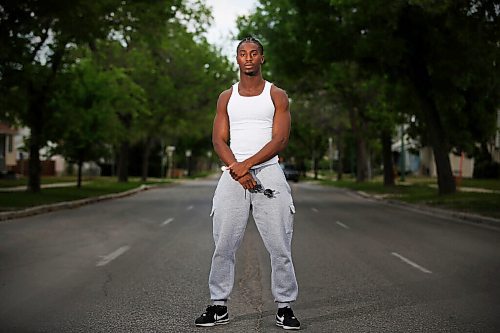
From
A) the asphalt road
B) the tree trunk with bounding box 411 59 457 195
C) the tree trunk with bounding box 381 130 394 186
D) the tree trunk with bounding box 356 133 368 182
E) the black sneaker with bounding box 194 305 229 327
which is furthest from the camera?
the tree trunk with bounding box 356 133 368 182

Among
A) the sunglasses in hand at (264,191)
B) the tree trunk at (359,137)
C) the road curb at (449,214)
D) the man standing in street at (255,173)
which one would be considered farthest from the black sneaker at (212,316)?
the tree trunk at (359,137)

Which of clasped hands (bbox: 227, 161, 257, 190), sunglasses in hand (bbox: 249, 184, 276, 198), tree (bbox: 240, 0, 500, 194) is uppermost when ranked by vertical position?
tree (bbox: 240, 0, 500, 194)

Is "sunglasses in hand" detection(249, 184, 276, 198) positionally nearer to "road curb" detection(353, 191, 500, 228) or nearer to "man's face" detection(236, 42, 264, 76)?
"man's face" detection(236, 42, 264, 76)

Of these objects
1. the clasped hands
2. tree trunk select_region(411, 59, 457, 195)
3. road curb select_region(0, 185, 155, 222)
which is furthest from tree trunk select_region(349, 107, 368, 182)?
the clasped hands

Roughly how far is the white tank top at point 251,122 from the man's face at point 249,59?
18cm

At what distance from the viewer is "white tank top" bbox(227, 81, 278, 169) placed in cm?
570

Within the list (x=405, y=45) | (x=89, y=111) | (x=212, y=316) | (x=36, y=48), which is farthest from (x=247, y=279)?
(x=89, y=111)

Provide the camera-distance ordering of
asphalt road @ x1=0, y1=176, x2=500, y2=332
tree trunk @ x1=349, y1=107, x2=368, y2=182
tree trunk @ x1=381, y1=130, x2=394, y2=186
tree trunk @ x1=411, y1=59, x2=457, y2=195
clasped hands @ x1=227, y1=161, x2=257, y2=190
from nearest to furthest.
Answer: clasped hands @ x1=227, y1=161, x2=257, y2=190
asphalt road @ x1=0, y1=176, x2=500, y2=332
tree trunk @ x1=411, y1=59, x2=457, y2=195
tree trunk @ x1=381, y1=130, x2=394, y2=186
tree trunk @ x1=349, y1=107, x2=368, y2=182

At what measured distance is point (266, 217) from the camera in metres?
5.70

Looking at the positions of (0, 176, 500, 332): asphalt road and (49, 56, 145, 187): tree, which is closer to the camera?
(0, 176, 500, 332): asphalt road

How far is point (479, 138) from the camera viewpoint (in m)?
37.8

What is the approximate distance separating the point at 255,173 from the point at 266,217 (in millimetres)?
351

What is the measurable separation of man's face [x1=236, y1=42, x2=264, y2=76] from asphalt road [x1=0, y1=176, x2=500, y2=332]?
2.10 metres

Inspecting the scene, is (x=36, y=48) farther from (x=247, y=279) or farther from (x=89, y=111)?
(x=247, y=279)
